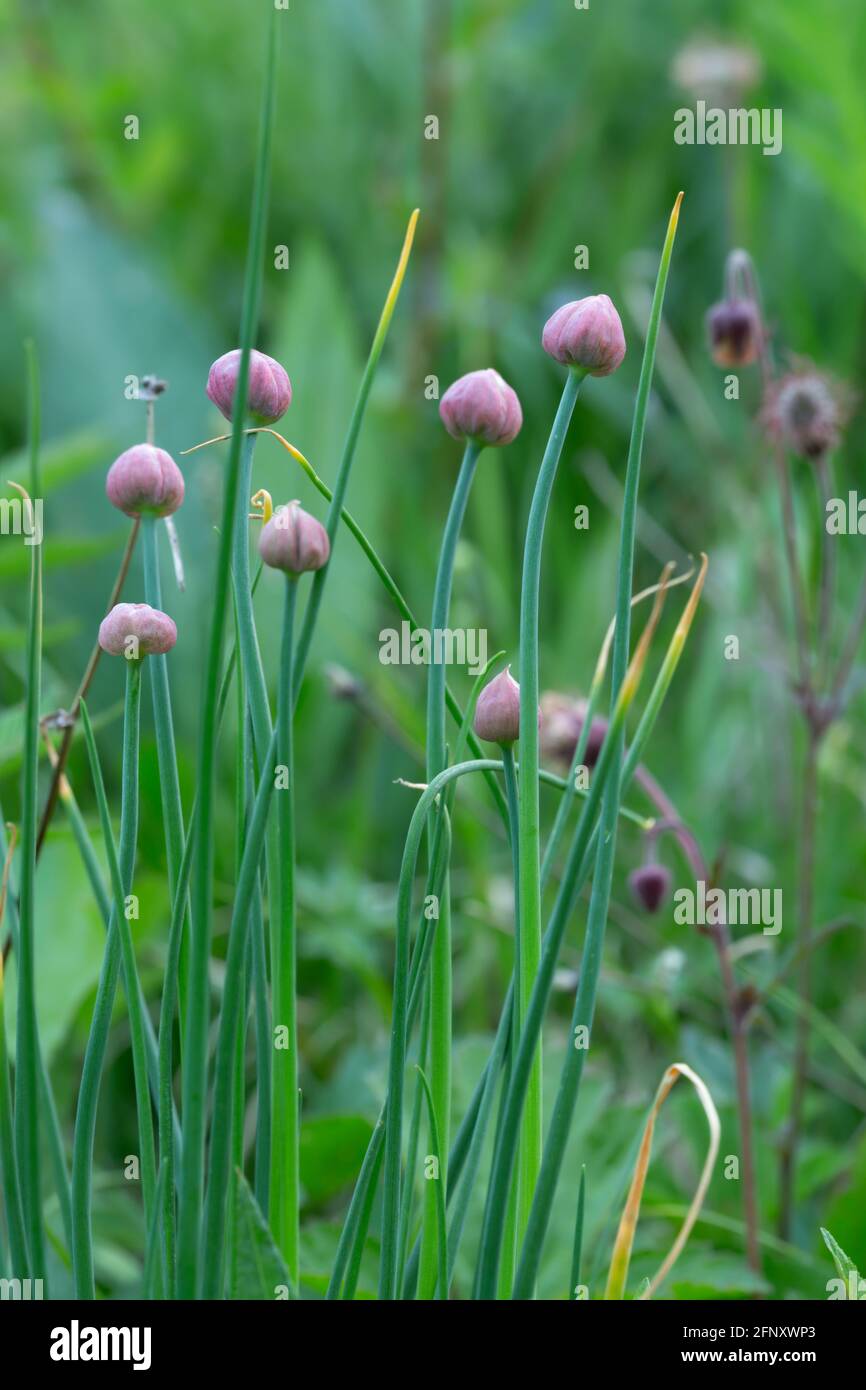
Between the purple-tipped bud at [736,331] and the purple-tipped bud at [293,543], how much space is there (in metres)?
0.44

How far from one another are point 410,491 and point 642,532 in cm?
25

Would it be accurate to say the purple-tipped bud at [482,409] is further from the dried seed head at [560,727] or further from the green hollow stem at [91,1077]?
the dried seed head at [560,727]

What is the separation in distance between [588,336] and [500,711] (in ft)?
0.35

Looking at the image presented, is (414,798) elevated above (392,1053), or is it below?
above

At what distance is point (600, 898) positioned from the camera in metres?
0.39

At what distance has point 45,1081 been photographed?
0.43m

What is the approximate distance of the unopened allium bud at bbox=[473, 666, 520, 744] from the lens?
0.40 meters

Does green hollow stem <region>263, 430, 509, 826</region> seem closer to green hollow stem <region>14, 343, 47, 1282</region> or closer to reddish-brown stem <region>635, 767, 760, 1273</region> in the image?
green hollow stem <region>14, 343, 47, 1282</region>

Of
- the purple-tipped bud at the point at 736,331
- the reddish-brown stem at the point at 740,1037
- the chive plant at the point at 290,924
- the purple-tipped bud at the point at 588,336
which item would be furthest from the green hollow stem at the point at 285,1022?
the purple-tipped bud at the point at 736,331

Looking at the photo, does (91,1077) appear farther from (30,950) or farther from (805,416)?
(805,416)

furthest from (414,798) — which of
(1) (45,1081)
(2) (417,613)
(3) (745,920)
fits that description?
(1) (45,1081)

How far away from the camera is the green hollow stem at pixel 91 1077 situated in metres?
0.40
